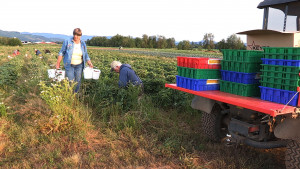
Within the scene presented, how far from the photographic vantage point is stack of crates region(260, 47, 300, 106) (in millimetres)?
2672

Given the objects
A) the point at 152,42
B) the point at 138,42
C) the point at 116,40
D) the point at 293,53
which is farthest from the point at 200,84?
the point at 116,40

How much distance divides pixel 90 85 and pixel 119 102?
172cm

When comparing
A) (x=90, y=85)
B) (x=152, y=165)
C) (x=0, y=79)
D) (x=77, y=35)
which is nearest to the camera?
(x=152, y=165)

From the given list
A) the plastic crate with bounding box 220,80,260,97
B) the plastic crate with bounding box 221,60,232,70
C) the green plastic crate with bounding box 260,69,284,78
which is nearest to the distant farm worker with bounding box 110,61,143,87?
the plastic crate with bounding box 221,60,232,70

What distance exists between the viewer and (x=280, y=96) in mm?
2803

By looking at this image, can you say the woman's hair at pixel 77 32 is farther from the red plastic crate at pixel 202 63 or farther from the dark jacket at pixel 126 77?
the red plastic crate at pixel 202 63

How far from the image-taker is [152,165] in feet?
11.4

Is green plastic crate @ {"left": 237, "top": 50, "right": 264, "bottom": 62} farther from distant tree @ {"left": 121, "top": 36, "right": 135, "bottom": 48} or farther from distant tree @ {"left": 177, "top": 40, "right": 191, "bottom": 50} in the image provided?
distant tree @ {"left": 121, "top": 36, "right": 135, "bottom": 48}

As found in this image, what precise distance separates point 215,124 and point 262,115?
0.98 m

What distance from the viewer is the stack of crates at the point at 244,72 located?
125 inches

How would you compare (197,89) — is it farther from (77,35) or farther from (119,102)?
(77,35)

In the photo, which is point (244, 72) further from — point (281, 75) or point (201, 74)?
point (201, 74)

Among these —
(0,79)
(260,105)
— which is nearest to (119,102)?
(260,105)

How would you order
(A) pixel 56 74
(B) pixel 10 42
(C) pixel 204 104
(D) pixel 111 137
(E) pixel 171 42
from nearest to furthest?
(C) pixel 204 104
(D) pixel 111 137
(A) pixel 56 74
(B) pixel 10 42
(E) pixel 171 42
